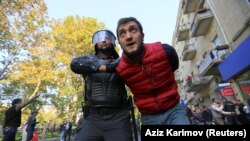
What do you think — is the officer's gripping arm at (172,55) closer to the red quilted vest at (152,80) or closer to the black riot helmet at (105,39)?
the red quilted vest at (152,80)

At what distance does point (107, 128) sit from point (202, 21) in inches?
697

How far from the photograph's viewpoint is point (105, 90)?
2.37 meters

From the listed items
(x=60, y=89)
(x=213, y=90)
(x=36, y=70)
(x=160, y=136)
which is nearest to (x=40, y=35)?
(x=36, y=70)

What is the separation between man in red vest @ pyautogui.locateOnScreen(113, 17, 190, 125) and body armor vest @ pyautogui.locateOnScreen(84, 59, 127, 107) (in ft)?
0.60

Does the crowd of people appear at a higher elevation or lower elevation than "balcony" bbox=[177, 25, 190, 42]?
lower

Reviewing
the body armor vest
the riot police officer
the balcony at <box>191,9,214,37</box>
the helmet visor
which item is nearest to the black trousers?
the riot police officer

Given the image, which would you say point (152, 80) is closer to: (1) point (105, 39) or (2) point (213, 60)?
(1) point (105, 39)

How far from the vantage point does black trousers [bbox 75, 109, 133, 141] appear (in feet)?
6.99

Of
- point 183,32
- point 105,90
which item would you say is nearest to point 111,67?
point 105,90

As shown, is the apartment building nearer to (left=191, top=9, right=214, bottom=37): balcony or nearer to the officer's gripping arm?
(left=191, top=9, right=214, bottom=37): balcony

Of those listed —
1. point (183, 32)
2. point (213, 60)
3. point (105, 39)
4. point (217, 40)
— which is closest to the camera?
point (105, 39)

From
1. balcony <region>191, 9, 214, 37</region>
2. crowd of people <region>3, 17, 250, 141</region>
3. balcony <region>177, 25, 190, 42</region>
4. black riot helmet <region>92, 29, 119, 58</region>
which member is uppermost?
balcony <region>177, 25, 190, 42</region>

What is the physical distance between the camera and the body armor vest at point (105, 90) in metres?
2.33

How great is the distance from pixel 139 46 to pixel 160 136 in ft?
2.92
